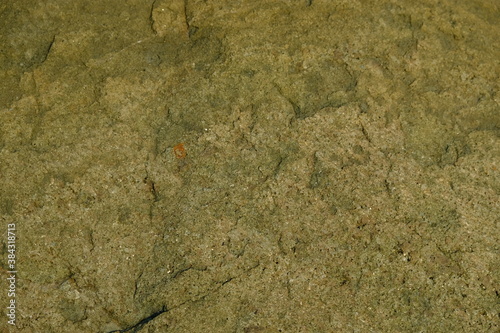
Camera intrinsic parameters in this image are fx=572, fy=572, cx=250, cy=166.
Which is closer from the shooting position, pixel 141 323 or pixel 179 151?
pixel 141 323

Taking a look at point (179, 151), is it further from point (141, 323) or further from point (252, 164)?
point (141, 323)

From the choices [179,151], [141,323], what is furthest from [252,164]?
[141,323]

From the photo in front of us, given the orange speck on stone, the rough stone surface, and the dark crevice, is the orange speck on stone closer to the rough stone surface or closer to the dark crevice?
the rough stone surface

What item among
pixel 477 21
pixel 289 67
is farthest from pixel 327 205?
pixel 477 21

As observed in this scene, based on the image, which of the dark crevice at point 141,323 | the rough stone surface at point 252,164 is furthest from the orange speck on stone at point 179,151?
the dark crevice at point 141,323

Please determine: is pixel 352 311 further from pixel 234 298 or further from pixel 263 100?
pixel 263 100

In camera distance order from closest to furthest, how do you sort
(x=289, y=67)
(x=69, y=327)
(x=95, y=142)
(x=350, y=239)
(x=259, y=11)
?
(x=69, y=327), (x=350, y=239), (x=95, y=142), (x=289, y=67), (x=259, y=11)
